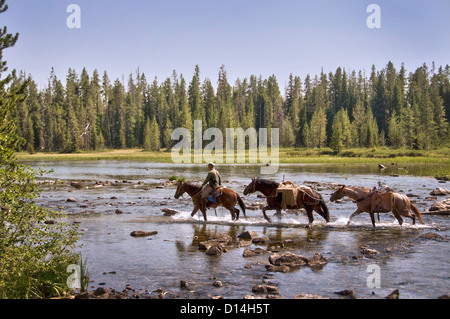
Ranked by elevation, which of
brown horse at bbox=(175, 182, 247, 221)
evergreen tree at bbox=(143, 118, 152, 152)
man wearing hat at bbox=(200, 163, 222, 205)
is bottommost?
brown horse at bbox=(175, 182, 247, 221)

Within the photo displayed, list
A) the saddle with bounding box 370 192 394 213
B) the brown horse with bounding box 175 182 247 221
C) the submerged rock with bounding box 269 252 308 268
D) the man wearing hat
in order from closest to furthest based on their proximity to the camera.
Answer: the submerged rock with bounding box 269 252 308 268 → the saddle with bounding box 370 192 394 213 → the man wearing hat → the brown horse with bounding box 175 182 247 221

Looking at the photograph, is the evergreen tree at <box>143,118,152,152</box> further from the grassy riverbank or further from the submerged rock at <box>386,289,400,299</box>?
the submerged rock at <box>386,289,400,299</box>

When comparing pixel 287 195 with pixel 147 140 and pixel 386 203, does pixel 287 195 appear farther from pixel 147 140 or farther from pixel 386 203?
pixel 147 140

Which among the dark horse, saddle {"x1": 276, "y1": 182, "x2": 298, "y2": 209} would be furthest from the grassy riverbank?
saddle {"x1": 276, "y1": 182, "x2": 298, "y2": 209}

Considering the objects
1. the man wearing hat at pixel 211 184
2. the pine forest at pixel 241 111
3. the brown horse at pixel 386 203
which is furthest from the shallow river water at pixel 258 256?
the pine forest at pixel 241 111

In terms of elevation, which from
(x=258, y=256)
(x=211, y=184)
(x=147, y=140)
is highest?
(x=147, y=140)

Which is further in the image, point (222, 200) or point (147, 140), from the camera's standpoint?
point (147, 140)

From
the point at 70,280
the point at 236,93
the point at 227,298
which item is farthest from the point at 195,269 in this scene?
the point at 236,93

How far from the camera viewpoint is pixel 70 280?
403 inches

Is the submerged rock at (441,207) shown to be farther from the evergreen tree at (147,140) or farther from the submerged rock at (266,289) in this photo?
the evergreen tree at (147,140)

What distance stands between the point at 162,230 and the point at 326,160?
64.5 meters

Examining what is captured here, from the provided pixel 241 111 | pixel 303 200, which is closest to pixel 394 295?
pixel 303 200

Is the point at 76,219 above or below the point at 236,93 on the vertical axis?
below
